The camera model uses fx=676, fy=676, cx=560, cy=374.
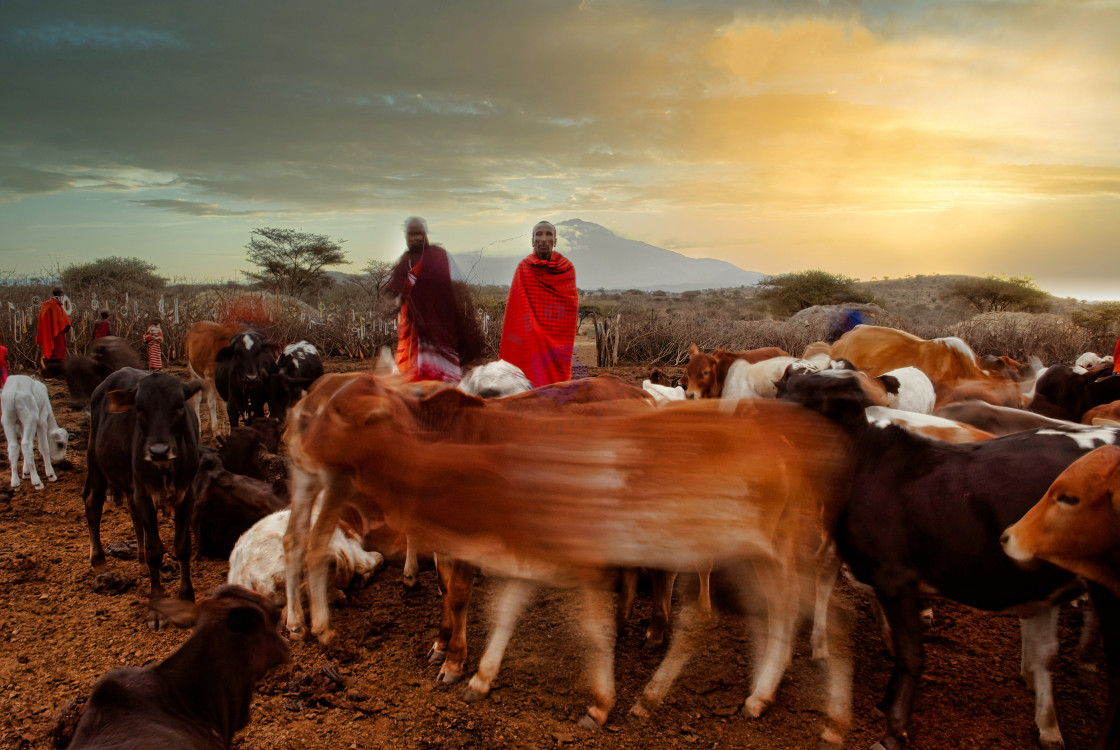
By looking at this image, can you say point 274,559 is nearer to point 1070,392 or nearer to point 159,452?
point 159,452

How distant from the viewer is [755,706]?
141 inches

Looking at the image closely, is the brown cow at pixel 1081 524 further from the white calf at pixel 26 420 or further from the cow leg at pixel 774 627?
the white calf at pixel 26 420

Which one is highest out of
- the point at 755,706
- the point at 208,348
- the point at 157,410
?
the point at 157,410

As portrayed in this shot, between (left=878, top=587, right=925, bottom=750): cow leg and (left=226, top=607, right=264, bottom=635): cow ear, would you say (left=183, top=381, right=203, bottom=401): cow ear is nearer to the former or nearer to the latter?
(left=226, top=607, right=264, bottom=635): cow ear

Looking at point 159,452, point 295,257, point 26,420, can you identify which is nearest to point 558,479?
point 159,452

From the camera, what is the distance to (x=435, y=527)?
8.96ft

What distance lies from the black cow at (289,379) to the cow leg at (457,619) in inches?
220

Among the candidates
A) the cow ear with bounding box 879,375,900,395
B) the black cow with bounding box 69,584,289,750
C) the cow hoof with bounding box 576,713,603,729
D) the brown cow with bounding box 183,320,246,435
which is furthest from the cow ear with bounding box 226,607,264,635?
the brown cow with bounding box 183,320,246,435

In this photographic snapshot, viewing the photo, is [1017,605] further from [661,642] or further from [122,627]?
[122,627]

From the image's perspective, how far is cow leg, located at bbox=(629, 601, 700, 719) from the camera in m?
3.45

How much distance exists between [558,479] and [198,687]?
178 centimetres

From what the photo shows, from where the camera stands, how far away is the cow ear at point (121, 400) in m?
4.54

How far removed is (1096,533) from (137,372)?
622cm

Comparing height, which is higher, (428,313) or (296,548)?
(428,313)
